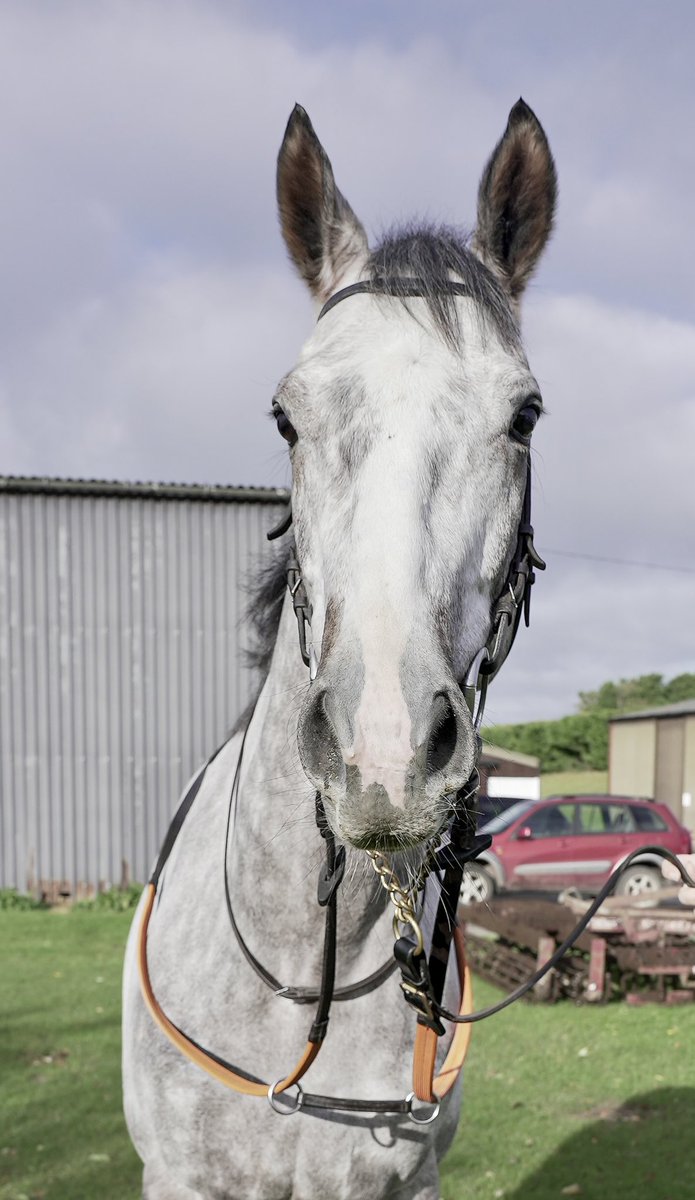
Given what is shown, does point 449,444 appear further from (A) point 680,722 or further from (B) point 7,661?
(A) point 680,722

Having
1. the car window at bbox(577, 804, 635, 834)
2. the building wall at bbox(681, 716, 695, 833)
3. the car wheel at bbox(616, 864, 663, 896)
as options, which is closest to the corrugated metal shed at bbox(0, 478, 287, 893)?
the car window at bbox(577, 804, 635, 834)

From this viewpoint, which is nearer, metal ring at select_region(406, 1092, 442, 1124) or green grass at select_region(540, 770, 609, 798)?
metal ring at select_region(406, 1092, 442, 1124)

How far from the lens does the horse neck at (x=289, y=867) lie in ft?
7.39

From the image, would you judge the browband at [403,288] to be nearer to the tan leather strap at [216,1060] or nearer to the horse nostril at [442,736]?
the horse nostril at [442,736]

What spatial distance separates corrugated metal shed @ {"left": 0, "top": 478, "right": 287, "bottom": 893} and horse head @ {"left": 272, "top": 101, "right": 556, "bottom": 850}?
12.6 metres

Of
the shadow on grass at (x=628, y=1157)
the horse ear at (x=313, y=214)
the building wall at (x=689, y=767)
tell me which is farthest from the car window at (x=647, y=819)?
the horse ear at (x=313, y=214)

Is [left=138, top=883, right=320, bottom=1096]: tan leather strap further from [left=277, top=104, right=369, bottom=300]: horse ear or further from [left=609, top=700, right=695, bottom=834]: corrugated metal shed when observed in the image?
[left=609, top=700, right=695, bottom=834]: corrugated metal shed

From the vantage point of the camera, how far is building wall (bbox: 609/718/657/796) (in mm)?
30453

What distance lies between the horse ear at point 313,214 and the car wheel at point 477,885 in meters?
11.4

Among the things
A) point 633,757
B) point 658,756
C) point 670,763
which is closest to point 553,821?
point 670,763

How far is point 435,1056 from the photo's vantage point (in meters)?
2.29

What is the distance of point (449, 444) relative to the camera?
5.89 feet

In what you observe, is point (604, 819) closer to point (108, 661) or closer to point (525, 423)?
point (108, 661)

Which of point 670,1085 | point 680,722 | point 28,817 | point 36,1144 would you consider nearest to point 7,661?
point 28,817
